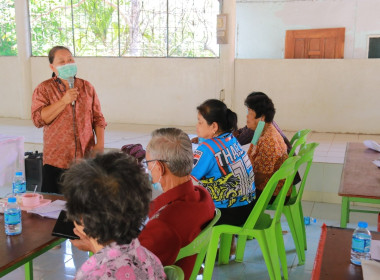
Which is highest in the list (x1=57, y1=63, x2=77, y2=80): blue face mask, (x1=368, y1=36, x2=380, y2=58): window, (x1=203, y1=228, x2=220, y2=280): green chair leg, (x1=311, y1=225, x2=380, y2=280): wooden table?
(x1=368, y1=36, x2=380, y2=58): window

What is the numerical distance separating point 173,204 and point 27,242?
58 centimetres

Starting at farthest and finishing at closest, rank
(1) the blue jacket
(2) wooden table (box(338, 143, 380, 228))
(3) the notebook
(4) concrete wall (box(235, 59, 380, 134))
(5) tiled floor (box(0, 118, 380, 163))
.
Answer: (4) concrete wall (box(235, 59, 380, 134)) < (5) tiled floor (box(0, 118, 380, 163)) < (1) the blue jacket < (2) wooden table (box(338, 143, 380, 228)) < (3) the notebook

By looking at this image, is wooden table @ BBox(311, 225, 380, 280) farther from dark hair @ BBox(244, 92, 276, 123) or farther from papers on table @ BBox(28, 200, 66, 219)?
dark hair @ BBox(244, 92, 276, 123)

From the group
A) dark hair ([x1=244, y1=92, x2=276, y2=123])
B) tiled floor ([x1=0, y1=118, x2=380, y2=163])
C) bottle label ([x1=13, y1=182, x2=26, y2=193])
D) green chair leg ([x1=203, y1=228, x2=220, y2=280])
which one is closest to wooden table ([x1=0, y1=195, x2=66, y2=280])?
bottle label ([x1=13, y1=182, x2=26, y2=193])

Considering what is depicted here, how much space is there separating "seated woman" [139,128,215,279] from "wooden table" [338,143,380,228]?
89 centimetres

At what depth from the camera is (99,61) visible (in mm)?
7402

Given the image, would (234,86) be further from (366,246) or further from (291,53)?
(366,246)

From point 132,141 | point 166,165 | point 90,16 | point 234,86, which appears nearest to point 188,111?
point 234,86

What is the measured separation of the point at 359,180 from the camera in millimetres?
2330

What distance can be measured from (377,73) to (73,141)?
489 centimetres

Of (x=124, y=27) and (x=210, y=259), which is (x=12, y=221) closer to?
(x=210, y=259)

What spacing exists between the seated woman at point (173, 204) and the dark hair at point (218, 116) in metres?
0.83

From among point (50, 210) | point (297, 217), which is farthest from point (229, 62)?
point (50, 210)

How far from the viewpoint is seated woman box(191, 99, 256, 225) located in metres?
2.41
